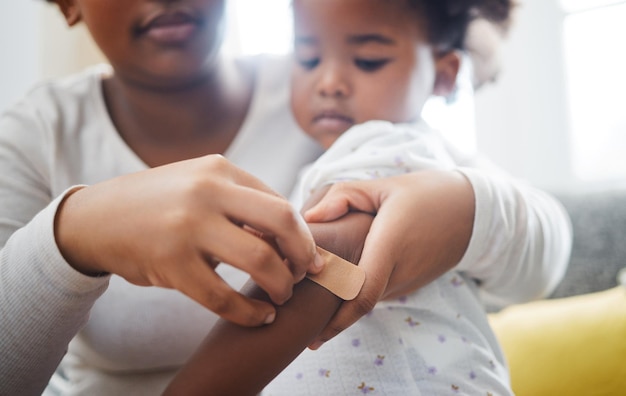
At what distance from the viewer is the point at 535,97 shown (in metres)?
2.49

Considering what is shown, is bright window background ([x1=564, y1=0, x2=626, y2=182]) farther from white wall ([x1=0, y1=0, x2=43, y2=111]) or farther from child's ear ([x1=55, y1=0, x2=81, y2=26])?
child's ear ([x1=55, y1=0, x2=81, y2=26])

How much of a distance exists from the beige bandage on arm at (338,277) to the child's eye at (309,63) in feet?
1.56

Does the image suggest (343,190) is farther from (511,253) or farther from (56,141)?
(56,141)

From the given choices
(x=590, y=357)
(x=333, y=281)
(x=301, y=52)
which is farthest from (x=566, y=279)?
(x=333, y=281)

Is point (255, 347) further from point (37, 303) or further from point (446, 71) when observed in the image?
point (446, 71)

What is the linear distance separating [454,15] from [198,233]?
747 mm

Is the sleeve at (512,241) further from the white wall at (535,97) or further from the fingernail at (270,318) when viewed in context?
the white wall at (535,97)

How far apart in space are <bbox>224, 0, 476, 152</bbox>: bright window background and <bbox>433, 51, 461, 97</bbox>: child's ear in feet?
1.99

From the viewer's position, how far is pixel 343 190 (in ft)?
2.56

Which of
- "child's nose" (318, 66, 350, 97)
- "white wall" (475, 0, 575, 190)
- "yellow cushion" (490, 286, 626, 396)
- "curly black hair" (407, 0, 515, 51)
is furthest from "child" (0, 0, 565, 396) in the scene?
"white wall" (475, 0, 575, 190)

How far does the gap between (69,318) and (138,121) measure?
0.44 meters

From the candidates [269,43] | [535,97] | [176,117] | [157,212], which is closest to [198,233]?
[157,212]

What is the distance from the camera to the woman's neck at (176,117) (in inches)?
40.4

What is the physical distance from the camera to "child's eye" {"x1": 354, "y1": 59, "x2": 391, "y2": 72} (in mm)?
1031
